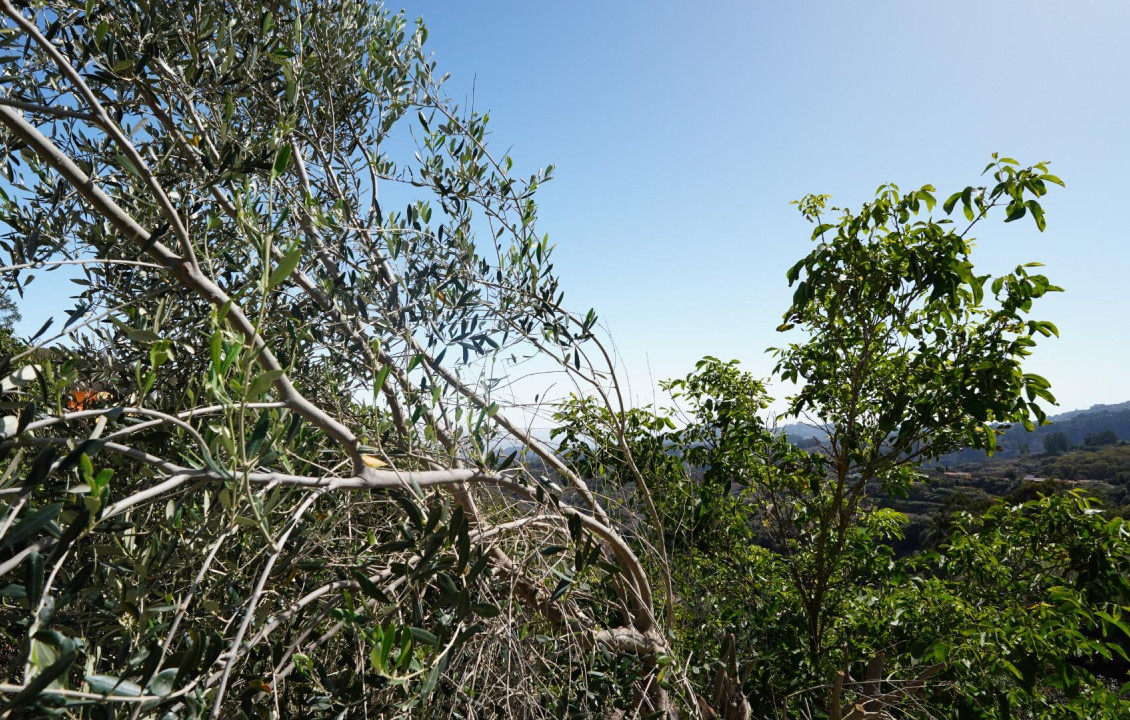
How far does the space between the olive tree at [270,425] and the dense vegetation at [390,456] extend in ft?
0.06

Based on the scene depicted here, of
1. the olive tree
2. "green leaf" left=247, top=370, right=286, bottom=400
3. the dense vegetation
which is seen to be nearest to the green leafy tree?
the dense vegetation

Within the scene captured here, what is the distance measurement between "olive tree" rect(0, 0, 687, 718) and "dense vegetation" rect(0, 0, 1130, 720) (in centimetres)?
2

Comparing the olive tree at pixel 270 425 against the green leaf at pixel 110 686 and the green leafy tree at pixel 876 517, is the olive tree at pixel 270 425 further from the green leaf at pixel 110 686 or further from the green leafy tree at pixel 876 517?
the green leafy tree at pixel 876 517

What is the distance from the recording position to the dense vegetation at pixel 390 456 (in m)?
1.27

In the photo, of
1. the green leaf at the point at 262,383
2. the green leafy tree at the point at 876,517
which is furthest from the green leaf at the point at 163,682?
the green leafy tree at the point at 876,517

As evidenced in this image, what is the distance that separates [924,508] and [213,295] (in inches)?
1758

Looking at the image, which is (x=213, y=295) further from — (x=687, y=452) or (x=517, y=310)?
(x=687, y=452)

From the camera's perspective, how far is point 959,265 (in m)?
3.24

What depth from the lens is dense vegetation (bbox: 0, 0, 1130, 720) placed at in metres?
1.27

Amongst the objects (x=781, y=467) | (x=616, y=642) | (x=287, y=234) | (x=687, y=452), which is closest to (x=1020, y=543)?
(x=781, y=467)

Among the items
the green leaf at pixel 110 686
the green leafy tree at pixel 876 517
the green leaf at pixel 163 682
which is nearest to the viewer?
the green leaf at pixel 110 686

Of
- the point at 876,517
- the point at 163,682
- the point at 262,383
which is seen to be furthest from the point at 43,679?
the point at 876,517

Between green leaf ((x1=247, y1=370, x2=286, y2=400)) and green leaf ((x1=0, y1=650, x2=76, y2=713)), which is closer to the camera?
green leaf ((x1=0, y1=650, x2=76, y2=713))

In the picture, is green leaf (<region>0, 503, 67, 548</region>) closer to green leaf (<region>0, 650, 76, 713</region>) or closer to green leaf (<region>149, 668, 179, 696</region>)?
green leaf (<region>0, 650, 76, 713</region>)
